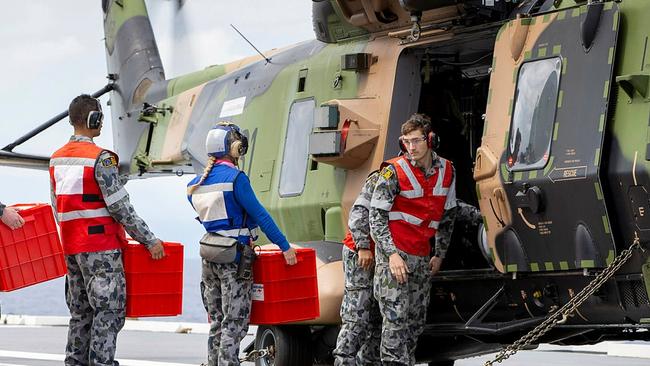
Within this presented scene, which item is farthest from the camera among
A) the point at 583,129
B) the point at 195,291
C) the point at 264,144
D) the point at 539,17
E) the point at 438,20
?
the point at 195,291

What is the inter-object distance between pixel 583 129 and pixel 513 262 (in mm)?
1063

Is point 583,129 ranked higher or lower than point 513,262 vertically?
higher

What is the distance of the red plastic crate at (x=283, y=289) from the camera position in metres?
8.80

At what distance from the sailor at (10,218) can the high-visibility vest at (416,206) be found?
97.9 inches

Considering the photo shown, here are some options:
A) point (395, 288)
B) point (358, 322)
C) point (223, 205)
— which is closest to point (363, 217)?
point (395, 288)

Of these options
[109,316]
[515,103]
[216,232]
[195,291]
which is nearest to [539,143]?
[515,103]

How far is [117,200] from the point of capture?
27.4 ft

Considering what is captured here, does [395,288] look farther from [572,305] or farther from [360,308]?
[572,305]

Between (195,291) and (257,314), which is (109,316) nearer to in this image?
(257,314)

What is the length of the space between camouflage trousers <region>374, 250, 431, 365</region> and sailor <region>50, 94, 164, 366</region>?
1.51m

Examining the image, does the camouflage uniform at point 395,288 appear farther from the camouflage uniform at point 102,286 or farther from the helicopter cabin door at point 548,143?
the camouflage uniform at point 102,286

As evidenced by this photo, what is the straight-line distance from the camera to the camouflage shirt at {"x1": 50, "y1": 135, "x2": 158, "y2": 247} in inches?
329

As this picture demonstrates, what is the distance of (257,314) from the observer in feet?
29.1

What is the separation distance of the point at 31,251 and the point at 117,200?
73cm
